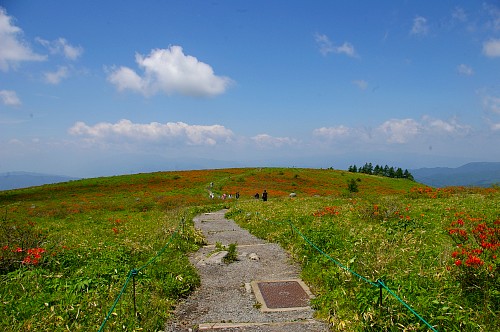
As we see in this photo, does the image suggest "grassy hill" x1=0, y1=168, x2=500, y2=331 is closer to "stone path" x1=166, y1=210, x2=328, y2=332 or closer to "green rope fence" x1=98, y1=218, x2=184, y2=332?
"green rope fence" x1=98, y1=218, x2=184, y2=332

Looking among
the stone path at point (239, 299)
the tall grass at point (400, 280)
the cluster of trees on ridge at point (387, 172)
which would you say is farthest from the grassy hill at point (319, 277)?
the cluster of trees on ridge at point (387, 172)

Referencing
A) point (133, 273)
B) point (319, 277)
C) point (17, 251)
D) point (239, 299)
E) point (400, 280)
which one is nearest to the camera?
point (400, 280)

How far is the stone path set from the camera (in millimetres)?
7402

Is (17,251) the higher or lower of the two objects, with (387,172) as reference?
lower

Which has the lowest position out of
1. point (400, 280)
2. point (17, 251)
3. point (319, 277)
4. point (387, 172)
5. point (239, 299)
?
point (239, 299)

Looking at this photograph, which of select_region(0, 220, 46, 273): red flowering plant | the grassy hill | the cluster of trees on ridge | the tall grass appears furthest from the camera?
the cluster of trees on ridge

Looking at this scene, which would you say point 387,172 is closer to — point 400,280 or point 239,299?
point 239,299

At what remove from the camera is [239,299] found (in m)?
9.09

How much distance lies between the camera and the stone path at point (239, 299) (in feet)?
24.3

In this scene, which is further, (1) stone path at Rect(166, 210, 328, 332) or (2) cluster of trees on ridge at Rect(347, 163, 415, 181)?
(2) cluster of trees on ridge at Rect(347, 163, 415, 181)

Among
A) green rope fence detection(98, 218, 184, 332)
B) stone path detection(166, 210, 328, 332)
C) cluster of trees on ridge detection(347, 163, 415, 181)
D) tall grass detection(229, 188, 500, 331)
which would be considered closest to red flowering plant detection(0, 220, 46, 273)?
green rope fence detection(98, 218, 184, 332)

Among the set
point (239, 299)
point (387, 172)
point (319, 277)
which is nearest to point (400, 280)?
point (319, 277)

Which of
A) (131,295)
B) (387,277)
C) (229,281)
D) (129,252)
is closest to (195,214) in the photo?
(129,252)

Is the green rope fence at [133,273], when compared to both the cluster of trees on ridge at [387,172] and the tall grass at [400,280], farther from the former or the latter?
the cluster of trees on ridge at [387,172]
